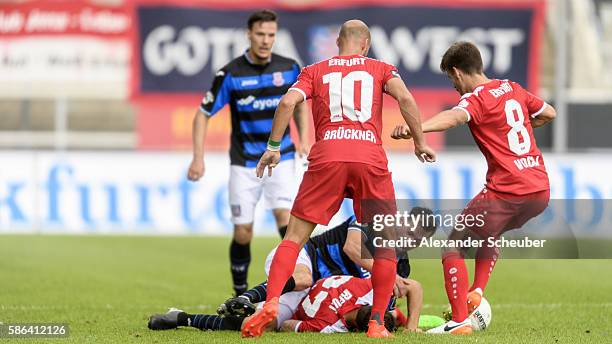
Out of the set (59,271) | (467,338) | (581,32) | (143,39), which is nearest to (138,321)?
(467,338)

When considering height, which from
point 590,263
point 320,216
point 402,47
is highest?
point 402,47

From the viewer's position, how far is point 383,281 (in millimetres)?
7473

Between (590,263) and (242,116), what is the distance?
5199 millimetres

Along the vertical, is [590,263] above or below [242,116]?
below

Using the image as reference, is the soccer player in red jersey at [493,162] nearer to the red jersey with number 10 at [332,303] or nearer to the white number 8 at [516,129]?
the white number 8 at [516,129]

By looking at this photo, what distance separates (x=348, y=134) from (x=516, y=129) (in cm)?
119

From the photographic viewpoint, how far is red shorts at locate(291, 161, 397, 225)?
7504 millimetres

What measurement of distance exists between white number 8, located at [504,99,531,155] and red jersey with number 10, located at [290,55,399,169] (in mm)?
867

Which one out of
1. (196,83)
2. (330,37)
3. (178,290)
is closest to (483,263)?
(178,290)

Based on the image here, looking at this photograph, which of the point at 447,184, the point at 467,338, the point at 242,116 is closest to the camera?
the point at 467,338

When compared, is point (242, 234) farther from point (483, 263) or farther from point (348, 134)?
point (348, 134)

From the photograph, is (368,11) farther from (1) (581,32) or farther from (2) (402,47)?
(1) (581,32)

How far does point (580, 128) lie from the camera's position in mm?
19781

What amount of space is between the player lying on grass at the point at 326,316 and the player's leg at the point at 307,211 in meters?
0.43
